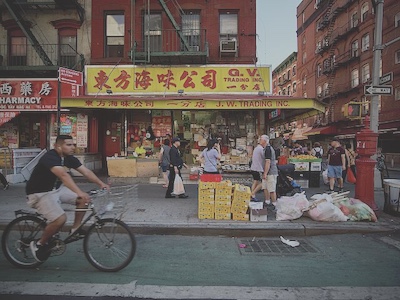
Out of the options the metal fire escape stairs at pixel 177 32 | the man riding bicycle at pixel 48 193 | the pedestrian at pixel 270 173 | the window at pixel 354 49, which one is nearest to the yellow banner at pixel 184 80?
the metal fire escape stairs at pixel 177 32

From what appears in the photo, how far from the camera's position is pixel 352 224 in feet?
21.5

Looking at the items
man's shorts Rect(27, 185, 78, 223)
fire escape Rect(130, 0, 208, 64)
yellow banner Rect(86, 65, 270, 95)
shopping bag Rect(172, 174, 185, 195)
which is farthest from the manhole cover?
fire escape Rect(130, 0, 208, 64)

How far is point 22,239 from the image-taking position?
4.39m

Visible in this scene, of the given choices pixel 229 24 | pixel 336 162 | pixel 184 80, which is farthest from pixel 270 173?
pixel 229 24

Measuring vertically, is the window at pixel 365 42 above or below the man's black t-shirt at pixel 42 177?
above

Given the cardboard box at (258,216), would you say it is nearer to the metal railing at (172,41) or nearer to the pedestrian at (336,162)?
the pedestrian at (336,162)

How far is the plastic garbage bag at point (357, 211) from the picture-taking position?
265 inches

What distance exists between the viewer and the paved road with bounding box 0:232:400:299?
3.72 meters

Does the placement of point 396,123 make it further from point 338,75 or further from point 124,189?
point 124,189

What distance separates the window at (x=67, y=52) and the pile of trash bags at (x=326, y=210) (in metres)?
11.8

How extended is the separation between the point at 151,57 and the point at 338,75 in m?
27.7

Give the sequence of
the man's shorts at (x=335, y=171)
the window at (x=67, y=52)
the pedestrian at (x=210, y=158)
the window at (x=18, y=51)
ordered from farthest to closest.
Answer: the window at (x=18, y=51) < the window at (x=67, y=52) < the man's shorts at (x=335, y=171) < the pedestrian at (x=210, y=158)

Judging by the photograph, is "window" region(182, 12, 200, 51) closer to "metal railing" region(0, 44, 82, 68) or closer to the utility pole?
"metal railing" region(0, 44, 82, 68)

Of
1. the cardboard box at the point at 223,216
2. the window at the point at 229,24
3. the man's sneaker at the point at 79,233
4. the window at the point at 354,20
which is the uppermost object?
the window at the point at 354,20
